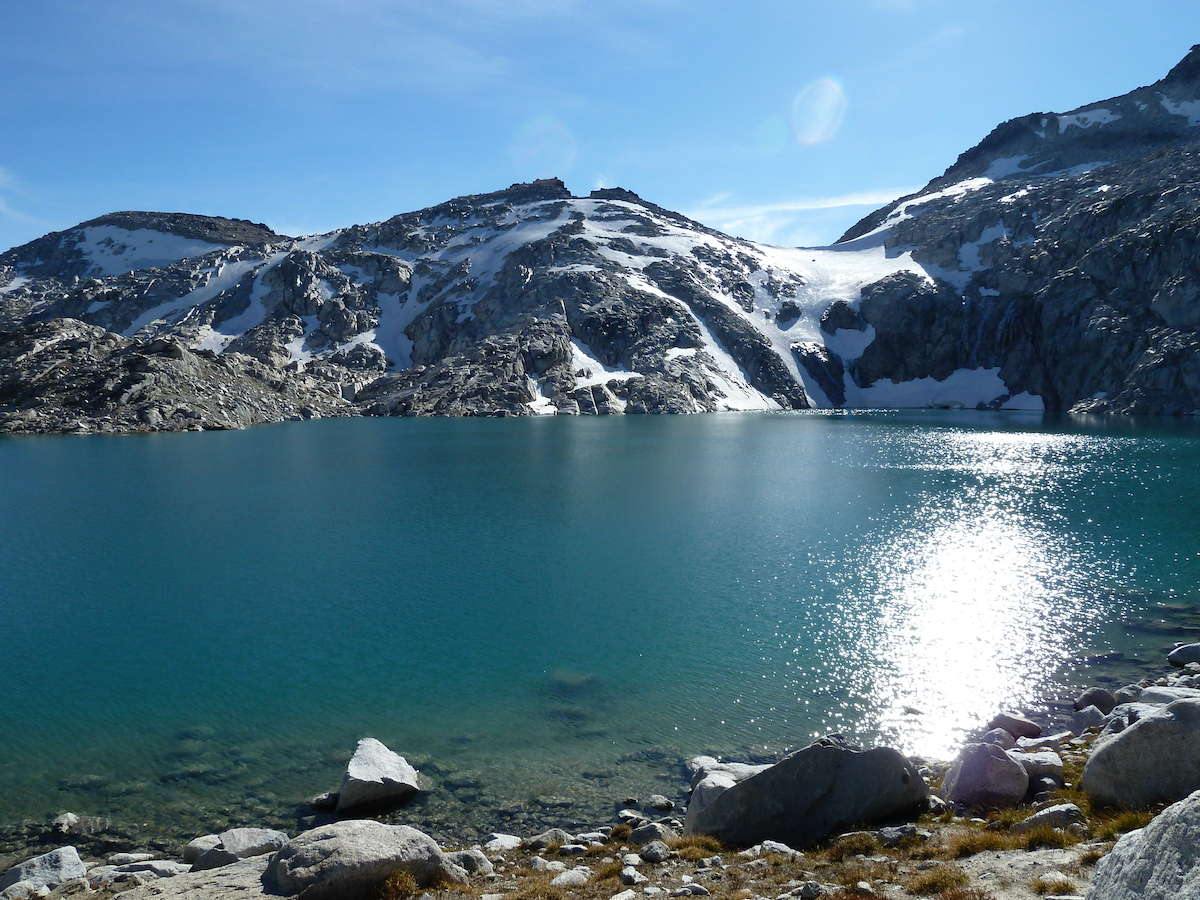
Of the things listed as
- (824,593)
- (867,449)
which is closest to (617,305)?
(867,449)

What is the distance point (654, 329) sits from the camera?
168m

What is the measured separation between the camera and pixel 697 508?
47.2 m

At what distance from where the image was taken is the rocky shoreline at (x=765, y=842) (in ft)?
33.0

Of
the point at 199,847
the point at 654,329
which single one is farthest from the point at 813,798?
the point at 654,329

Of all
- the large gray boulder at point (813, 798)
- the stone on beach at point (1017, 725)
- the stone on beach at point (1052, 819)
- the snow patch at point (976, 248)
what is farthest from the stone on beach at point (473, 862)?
the snow patch at point (976, 248)

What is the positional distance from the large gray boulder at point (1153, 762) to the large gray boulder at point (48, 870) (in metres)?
17.6

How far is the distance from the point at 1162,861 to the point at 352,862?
32.3 ft

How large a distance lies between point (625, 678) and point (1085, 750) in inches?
472

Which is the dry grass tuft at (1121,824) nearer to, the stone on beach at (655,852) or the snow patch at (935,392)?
the stone on beach at (655,852)

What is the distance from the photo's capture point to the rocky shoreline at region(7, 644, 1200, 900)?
1007 cm

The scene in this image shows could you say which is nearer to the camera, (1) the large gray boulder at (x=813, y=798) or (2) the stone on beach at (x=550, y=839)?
(1) the large gray boulder at (x=813, y=798)

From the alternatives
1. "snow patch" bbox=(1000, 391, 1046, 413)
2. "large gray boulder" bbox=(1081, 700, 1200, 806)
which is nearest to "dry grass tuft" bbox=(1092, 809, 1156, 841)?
→ "large gray boulder" bbox=(1081, 700, 1200, 806)

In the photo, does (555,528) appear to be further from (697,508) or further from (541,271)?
(541,271)

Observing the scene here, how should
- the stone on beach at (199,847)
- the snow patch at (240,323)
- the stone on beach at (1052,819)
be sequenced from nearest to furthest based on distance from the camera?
the stone on beach at (1052,819) < the stone on beach at (199,847) < the snow patch at (240,323)
